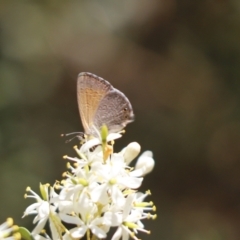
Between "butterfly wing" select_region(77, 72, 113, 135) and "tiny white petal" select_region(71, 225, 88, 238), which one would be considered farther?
"butterfly wing" select_region(77, 72, 113, 135)

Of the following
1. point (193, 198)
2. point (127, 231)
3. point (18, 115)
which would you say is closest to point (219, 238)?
point (193, 198)

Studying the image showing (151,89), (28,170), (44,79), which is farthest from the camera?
(151,89)

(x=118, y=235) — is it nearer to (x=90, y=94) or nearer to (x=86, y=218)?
(x=86, y=218)

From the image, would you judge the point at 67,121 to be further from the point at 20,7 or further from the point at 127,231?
the point at 127,231

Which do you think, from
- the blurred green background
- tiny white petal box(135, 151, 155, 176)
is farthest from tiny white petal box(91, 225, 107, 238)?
the blurred green background

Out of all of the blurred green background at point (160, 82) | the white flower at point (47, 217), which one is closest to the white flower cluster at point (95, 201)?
the white flower at point (47, 217)

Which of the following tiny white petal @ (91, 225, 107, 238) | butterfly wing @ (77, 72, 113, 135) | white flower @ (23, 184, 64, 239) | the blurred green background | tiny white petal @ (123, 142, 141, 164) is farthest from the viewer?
the blurred green background

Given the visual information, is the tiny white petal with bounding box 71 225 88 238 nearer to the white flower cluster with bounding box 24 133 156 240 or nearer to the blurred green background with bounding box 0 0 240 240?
the white flower cluster with bounding box 24 133 156 240

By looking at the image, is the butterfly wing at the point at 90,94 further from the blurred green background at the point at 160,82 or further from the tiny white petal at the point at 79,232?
the blurred green background at the point at 160,82
